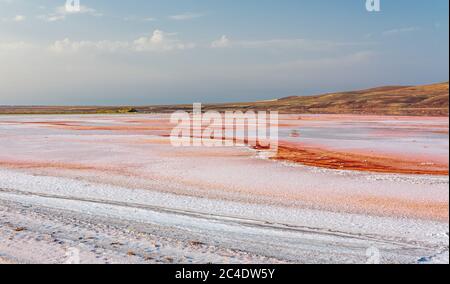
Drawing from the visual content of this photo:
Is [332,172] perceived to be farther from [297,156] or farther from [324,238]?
[324,238]

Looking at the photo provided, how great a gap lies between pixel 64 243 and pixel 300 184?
774 centimetres

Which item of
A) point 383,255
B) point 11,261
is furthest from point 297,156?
point 11,261

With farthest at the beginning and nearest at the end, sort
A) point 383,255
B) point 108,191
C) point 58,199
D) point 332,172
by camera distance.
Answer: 1. point 332,172
2. point 108,191
3. point 58,199
4. point 383,255

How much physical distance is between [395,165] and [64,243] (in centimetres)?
1279

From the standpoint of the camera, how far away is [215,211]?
10.6 metres

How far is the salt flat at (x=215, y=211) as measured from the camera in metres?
7.59

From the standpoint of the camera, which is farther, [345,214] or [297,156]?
[297,156]

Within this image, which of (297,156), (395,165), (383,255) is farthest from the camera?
(297,156)

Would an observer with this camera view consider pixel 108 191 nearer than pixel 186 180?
Yes

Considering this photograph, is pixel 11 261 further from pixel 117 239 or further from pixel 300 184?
pixel 300 184

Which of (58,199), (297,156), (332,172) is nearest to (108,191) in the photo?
(58,199)

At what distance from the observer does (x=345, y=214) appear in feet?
34.3

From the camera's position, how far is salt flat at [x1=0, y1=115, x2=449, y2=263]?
7590 millimetres

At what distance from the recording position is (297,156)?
66.4 feet
